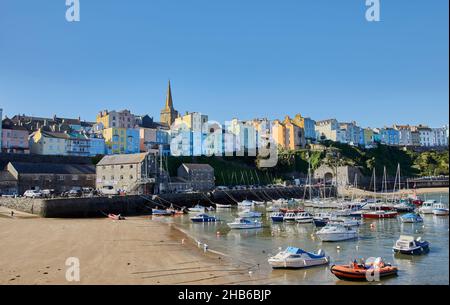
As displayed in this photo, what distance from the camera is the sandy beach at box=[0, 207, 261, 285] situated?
17.3 meters

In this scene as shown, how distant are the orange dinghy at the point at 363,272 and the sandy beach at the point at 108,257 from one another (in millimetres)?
4030

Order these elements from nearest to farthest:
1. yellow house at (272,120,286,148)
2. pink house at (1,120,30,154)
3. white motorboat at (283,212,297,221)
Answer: white motorboat at (283,212,297,221) < pink house at (1,120,30,154) < yellow house at (272,120,286,148)

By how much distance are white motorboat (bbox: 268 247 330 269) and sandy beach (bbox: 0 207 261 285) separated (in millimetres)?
1649

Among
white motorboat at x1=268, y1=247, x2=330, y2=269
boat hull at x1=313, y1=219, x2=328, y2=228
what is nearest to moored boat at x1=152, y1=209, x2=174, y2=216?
boat hull at x1=313, y1=219, x2=328, y2=228

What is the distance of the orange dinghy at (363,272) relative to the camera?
1816 centimetres

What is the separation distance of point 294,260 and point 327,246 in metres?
8.16

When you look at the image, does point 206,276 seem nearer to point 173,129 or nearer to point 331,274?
point 331,274

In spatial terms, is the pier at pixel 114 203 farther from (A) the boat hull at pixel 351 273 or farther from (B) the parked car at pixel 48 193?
(A) the boat hull at pixel 351 273

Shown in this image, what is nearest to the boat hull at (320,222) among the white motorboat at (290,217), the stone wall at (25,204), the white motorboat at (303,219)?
the white motorboat at (303,219)

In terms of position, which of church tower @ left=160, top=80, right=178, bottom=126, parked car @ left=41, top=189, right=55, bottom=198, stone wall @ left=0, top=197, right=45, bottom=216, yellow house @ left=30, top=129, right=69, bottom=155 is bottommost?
stone wall @ left=0, top=197, right=45, bottom=216

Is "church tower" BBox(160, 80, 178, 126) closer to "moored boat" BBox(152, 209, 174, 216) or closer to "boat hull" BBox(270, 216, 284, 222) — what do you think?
"moored boat" BBox(152, 209, 174, 216)

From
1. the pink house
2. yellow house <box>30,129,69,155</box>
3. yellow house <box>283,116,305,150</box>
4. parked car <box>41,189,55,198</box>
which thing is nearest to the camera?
parked car <box>41,189,55,198</box>

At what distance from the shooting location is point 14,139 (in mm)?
75312
